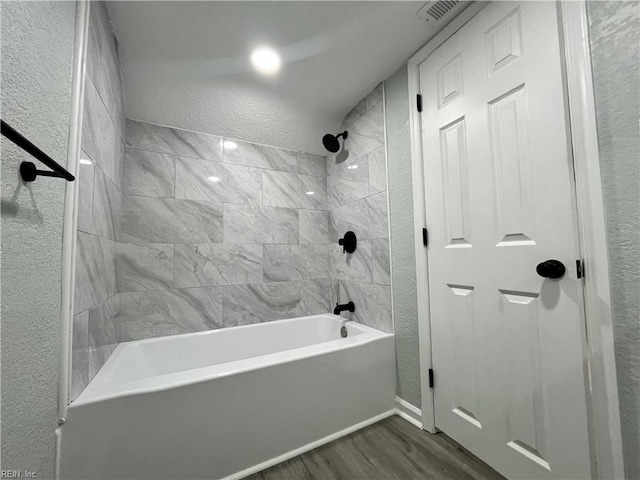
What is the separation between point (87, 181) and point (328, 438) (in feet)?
5.64

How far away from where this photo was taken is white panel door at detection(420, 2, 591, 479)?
939 millimetres

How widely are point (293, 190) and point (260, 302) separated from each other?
3.50 feet

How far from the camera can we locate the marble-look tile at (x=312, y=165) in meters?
2.46

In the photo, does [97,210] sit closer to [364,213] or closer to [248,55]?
[248,55]

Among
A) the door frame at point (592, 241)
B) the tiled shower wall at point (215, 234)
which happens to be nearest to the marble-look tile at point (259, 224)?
the tiled shower wall at point (215, 234)

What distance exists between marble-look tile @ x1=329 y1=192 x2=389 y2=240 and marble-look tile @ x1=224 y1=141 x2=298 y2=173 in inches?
24.6

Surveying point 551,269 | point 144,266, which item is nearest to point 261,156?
point 144,266

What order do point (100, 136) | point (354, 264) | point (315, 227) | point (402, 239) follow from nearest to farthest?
point (100, 136), point (402, 239), point (354, 264), point (315, 227)

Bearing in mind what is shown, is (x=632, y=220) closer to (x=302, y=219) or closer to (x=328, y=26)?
(x=328, y=26)

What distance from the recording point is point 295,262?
92.6 inches

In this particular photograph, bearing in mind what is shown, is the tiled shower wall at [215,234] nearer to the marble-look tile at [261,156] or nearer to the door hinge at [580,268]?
the marble-look tile at [261,156]

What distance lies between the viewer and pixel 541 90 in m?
1.00

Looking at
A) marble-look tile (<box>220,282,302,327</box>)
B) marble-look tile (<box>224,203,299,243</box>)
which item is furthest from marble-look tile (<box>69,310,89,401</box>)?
marble-look tile (<box>224,203,299,243</box>)

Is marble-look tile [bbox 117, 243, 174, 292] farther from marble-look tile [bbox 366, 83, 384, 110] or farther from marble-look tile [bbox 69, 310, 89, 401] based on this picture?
marble-look tile [bbox 366, 83, 384, 110]
